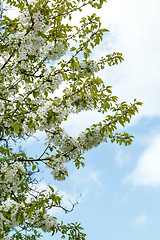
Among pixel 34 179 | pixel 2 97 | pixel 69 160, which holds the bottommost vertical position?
pixel 69 160

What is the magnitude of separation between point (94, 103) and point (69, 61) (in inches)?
41.2

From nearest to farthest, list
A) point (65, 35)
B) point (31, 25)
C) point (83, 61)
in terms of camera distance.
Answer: point (31, 25)
point (65, 35)
point (83, 61)

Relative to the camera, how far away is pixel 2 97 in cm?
532

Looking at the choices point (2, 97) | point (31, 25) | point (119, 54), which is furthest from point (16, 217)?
point (119, 54)

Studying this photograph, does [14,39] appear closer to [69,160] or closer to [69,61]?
[69,61]

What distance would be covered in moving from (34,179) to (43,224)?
5178 millimetres

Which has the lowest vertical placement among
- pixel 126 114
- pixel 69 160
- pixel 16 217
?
pixel 16 217

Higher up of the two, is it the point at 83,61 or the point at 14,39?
the point at 83,61

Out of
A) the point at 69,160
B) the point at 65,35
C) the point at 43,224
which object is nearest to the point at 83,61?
the point at 65,35

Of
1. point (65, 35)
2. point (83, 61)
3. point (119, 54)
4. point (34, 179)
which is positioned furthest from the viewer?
point (34, 179)

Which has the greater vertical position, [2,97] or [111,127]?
[2,97]

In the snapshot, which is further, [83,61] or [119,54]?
[119,54]

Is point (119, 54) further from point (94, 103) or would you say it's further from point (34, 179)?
point (34, 179)

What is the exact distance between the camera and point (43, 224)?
17.8 feet
